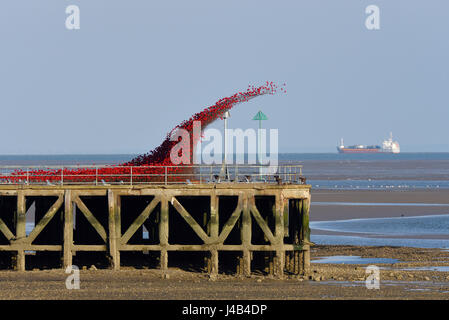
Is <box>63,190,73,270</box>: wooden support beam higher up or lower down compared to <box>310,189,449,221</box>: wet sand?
higher up

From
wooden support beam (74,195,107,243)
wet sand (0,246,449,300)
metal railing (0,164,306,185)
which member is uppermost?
metal railing (0,164,306,185)

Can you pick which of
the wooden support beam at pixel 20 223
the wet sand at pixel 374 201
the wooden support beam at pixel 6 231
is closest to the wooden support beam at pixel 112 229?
the wooden support beam at pixel 20 223

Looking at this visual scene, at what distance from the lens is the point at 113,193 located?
1626 inches

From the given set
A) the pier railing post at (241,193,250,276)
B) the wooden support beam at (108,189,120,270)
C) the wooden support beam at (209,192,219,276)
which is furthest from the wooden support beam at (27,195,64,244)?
the pier railing post at (241,193,250,276)

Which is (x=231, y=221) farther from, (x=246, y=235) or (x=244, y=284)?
(x=244, y=284)

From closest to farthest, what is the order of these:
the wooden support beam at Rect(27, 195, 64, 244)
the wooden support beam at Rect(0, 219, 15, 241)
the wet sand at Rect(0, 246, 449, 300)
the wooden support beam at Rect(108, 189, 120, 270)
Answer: the wet sand at Rect(0, 246, 449, 300), the wooden support beam at Rect(108, 189, 120, 270), the wooden support beam at Rect(27, 195, 64, 244), the wooden support beam at Rect(0, 219, 15, 241)

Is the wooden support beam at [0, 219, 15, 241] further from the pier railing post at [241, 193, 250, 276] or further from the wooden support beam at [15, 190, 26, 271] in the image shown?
the pier railing post at [241, 193, 250, 276]

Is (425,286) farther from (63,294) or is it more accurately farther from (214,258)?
(63,294)

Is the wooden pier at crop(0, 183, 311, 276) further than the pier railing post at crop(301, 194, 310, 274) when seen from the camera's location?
No

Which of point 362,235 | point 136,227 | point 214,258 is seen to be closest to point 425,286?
point 214,258

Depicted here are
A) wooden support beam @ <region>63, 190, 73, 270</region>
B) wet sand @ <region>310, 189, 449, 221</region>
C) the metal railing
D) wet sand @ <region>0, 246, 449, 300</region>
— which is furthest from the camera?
wet sand @ <region>310, 189, 449, 221</region>

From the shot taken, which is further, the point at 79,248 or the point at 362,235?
the point at 362,235

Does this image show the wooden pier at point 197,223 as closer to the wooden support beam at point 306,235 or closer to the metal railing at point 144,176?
the wooden support beam at point 306,235
